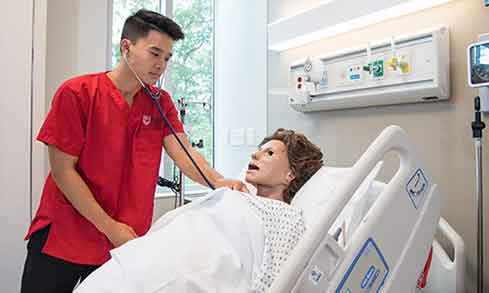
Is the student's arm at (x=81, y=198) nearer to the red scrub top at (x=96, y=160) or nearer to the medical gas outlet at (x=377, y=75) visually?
the red scrub top at (x=96, y=160)

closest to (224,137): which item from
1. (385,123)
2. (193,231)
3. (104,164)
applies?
(385,123)

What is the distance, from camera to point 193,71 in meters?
3.12

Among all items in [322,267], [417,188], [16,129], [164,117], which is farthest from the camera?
[16,129]

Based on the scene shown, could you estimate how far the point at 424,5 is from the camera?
1.80 m

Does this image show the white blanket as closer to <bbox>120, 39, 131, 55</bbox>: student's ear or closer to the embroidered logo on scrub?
the embroidered logo on scrub

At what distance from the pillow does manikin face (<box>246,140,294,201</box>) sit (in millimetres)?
76

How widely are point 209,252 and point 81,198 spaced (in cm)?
51

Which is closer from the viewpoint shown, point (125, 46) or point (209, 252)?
point (209, 252)

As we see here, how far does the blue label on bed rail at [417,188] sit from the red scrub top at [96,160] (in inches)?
36.3

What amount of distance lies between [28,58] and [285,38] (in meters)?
1.31

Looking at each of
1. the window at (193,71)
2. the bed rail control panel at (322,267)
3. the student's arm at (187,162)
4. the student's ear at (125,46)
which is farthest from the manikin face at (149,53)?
the window at (193,71)

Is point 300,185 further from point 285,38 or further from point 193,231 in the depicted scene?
point 285,38

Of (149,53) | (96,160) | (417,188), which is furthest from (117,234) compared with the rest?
(417,188)

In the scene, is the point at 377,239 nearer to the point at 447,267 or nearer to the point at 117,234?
the point at 447,267
